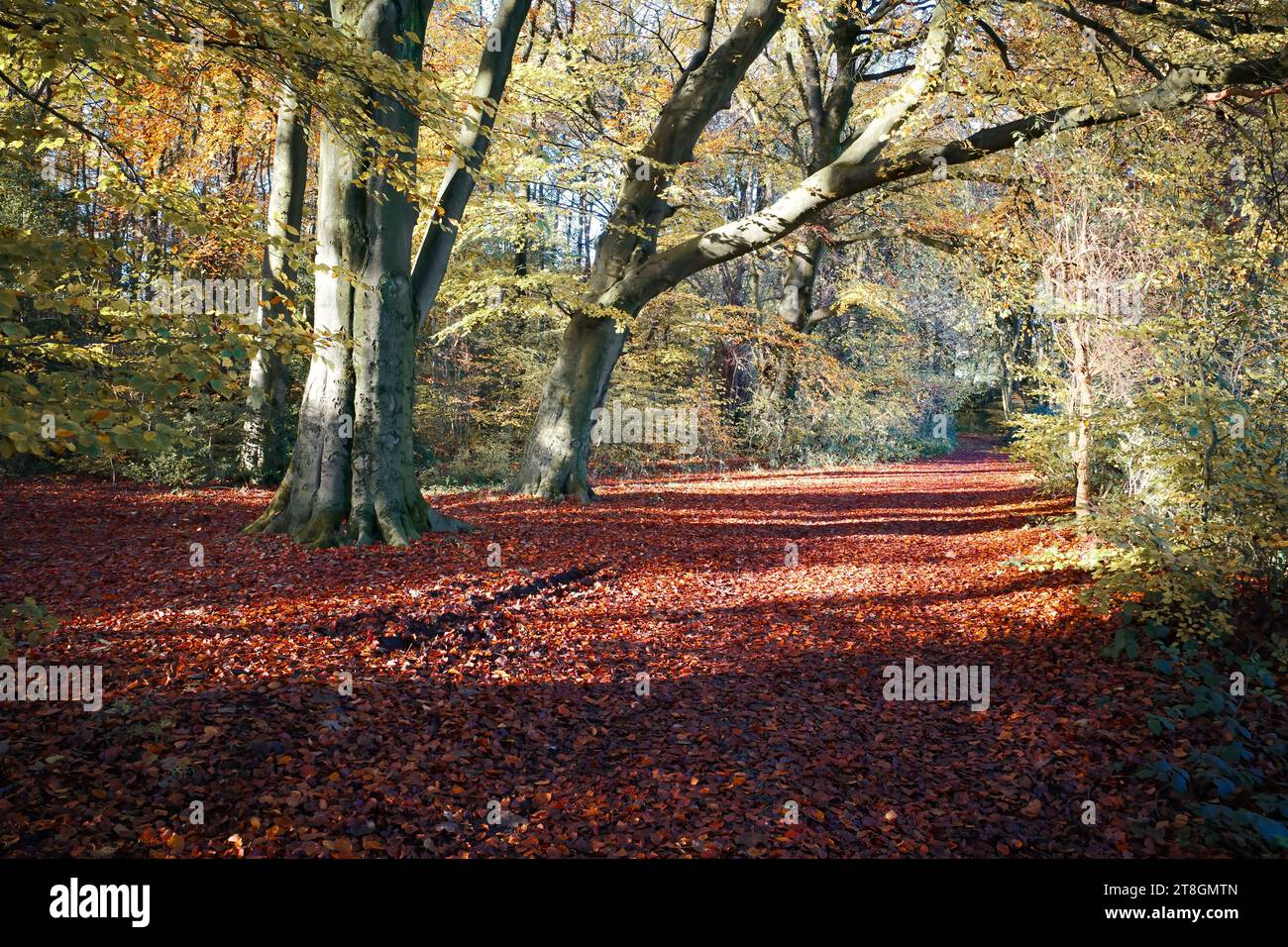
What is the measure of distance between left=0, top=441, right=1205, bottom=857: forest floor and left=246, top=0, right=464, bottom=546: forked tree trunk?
0.55m

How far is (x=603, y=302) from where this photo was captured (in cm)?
1127

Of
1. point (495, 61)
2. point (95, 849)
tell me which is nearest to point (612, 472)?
point (495, 61)

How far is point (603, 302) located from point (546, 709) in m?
7.66

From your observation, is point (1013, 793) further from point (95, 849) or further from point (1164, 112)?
point (1164, 112)

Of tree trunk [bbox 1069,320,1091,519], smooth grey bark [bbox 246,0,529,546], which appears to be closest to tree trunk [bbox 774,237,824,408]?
tree trunk [bbox 1069,320,1091,519]

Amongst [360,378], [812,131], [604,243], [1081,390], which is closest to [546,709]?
[360,378]

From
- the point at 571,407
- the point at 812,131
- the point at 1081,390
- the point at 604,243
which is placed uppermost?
the point at 812,131

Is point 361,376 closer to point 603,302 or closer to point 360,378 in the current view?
point 360,378

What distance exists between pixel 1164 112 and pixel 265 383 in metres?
13.7

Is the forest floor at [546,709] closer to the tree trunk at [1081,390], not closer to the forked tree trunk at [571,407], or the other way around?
the tree trunk at [1081,390]

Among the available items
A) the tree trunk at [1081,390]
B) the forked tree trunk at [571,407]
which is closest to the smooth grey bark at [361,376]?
the forked tree trunk at [571,407]

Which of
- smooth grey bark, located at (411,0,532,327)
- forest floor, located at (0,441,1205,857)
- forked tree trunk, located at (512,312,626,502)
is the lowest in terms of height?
forest floor, located at (0,441,1205,857)

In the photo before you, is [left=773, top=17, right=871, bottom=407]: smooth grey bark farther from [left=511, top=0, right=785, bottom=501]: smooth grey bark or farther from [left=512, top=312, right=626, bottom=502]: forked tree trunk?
[left=512, top=312, right=626, bottom=502]: forked tree trunk

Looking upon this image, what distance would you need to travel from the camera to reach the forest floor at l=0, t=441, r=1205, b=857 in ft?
11.1
